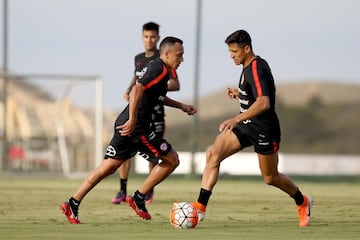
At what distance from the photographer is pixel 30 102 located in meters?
36.8

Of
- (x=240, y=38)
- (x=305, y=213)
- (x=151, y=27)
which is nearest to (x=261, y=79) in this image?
(x=240, y=38)

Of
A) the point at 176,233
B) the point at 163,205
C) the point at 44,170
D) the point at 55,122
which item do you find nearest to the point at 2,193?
the point at 163,205

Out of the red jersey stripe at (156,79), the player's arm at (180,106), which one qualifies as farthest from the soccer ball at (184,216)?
the player's arm at (180,106)

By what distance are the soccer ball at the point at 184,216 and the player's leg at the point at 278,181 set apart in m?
1.01

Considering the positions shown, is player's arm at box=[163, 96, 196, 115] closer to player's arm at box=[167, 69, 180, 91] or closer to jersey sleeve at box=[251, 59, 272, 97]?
jersey sleeve at box=[251, 59, 272, 97]

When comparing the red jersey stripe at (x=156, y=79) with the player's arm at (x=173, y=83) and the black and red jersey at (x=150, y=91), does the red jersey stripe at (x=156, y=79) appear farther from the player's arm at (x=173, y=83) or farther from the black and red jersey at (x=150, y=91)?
the player's arm at (x=173, y=83)

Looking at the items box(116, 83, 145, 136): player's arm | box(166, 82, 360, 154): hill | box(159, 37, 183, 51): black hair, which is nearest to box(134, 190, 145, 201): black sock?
box(116, 83, 145, 136): player's arm

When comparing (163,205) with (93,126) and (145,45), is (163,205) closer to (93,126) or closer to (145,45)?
(145,45)

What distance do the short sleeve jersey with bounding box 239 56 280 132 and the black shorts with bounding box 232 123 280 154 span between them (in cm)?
4

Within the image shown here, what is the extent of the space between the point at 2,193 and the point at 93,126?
11892 millimetres

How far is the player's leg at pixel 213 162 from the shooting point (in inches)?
547

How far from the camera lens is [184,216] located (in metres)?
13.5

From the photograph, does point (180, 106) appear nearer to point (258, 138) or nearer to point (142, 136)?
point (142, 136)

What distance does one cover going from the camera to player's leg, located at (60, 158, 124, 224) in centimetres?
1420
